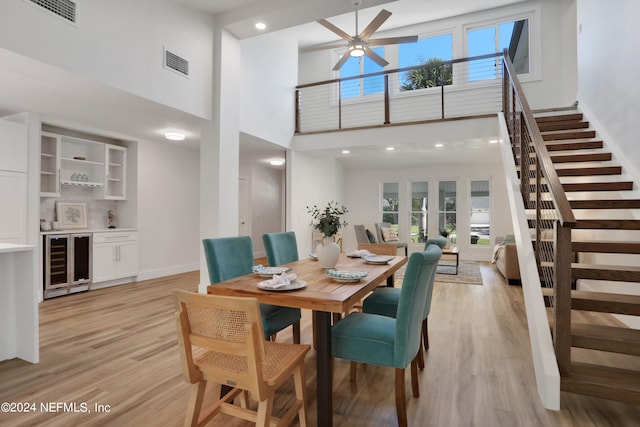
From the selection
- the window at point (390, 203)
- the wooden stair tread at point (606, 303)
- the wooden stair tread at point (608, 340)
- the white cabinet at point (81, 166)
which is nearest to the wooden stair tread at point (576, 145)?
the wooden stair tread at point (606, 303)

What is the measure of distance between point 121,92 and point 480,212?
26.0 feet

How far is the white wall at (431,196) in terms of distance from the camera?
8.07 meters

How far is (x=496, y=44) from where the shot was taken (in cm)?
676

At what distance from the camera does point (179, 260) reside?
632 cm

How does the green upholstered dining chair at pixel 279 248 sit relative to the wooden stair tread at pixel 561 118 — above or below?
below

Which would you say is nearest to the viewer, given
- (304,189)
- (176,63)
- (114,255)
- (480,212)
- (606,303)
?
(606,303)

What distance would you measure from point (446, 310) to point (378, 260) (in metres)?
1.74

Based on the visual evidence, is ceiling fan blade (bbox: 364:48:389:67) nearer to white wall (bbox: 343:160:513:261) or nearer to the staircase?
the staircase

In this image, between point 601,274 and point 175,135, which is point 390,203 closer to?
point 175,135

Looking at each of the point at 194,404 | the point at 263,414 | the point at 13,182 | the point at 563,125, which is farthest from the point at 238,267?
the point at 563,125

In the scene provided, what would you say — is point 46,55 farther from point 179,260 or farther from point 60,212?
point 179,260

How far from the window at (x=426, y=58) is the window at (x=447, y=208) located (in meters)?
2.72

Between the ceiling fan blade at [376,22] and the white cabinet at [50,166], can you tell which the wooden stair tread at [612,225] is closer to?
the ceiling fan blade at [376,22]

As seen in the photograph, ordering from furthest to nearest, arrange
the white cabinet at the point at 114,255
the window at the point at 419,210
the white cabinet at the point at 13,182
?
the window at the point at 419,210 → the white cabinet at the point at 114,255 → the white cabinet at the point at 13,182
